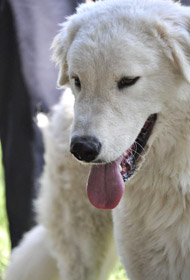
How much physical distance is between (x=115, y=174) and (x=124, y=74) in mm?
502

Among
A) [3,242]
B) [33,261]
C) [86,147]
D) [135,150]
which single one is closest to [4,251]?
[3,242]

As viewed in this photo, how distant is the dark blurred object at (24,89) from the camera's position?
4.25m

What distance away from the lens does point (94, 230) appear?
3.69m

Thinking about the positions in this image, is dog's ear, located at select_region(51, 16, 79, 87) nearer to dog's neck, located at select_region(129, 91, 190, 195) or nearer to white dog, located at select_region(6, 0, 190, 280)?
white dog, located at select_region(6, 0, 190, 280)

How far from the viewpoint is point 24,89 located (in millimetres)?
4375

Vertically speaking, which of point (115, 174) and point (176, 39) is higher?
point (176, 39)

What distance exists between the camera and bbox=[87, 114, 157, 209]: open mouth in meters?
2.74

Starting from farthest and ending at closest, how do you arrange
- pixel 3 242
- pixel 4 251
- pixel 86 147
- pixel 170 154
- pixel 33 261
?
pixel 3 242, pixel 4 251, pixel 33 261, pixel 170 154, pixel 86 147

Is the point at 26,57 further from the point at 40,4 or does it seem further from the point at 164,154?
the point at 164,154

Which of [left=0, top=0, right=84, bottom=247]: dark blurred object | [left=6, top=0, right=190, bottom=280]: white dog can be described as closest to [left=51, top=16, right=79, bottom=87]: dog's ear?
[left=6, top=0, right=190, bottom=280]: white dog

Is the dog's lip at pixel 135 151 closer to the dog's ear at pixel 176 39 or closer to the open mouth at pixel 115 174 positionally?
the open mouth at pixel 115 174

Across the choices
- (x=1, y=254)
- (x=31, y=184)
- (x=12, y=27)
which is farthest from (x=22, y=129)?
(x=1, y=254)

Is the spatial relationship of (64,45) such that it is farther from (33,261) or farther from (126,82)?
(33,261)

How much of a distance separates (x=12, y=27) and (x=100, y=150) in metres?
2.19
